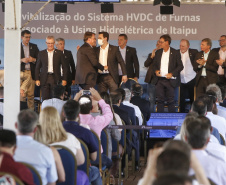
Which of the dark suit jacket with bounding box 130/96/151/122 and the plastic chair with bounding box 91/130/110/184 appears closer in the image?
the plastic chair with bounding box 91/130/110/184

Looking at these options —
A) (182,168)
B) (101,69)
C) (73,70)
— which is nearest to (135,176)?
(101,69)

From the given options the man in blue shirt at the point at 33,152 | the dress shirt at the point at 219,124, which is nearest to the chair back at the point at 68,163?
the man in blue shirt at the point at 33,152

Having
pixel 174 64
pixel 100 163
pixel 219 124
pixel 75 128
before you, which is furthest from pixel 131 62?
pixel 75 128

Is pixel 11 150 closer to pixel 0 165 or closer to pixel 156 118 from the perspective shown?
pixel 0 165

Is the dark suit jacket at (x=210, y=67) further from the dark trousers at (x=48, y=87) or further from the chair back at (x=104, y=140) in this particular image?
the chair back at (x=104, y=140)

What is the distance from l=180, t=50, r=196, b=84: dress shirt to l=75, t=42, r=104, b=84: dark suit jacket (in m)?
2.04

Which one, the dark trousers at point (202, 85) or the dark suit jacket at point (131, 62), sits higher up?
the dark suit jacket at point (131, 62)

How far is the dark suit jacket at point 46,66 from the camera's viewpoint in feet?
44.5

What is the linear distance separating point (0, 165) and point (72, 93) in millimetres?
10661

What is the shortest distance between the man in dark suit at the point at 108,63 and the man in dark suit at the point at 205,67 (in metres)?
1.65

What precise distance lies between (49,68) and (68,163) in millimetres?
8560

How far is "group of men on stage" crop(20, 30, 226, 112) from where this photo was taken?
1330 cm

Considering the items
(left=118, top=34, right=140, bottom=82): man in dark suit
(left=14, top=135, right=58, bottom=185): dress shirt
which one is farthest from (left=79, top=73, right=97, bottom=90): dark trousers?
(left=14, top=135, right=58, bottom=185): dress shirt

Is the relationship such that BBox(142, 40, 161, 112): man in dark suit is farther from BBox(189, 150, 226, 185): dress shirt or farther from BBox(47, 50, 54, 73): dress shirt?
BBox(189, 150, 226, 185): dress shirt
